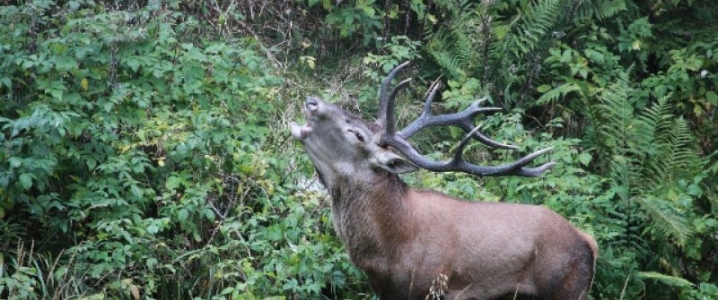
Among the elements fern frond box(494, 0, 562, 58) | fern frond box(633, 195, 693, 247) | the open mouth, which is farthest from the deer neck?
fern frond box(494, 0, 562, 58)

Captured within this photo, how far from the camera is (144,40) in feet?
29.7

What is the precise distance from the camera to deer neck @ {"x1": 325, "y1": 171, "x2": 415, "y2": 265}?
297 inches

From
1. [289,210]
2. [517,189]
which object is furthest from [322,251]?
[517,189]

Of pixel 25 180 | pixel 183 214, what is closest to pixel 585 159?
pixel 183 214

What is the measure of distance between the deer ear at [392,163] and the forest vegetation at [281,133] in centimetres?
95

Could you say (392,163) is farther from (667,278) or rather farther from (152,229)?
(667,278)

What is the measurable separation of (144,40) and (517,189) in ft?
11.2

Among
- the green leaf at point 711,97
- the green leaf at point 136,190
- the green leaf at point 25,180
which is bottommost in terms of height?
the green leaf at point 711,97

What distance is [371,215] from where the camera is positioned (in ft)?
24.9

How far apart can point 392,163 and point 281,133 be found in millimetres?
2237

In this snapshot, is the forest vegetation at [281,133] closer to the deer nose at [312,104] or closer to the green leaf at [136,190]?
the green leaf at [136,190]

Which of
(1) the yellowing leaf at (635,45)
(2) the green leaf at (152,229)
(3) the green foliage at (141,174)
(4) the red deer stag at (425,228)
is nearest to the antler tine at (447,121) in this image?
(4) the red deer stag at (425,228)

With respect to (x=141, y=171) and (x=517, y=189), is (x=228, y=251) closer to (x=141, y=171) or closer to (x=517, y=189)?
(x=141, y=171)

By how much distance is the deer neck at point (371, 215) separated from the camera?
754 centimetres
